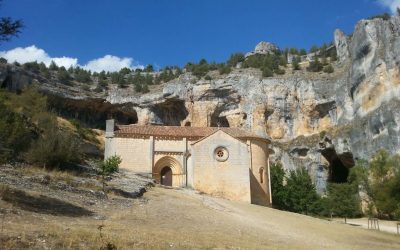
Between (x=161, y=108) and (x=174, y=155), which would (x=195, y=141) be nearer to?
(x=174, y=155)

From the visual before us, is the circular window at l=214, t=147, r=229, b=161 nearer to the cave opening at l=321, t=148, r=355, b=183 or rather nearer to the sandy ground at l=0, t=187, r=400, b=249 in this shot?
the sandy ground at l=0, t=187, r=400, b=249

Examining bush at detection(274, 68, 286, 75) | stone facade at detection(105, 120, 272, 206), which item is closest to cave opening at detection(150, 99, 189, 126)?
bush at detection(274, 68, 286, 75)

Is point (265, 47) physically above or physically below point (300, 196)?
above

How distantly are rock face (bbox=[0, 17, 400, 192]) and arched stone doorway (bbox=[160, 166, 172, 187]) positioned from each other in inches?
723

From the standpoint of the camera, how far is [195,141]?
39.7 meters

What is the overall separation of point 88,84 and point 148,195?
1754 inches

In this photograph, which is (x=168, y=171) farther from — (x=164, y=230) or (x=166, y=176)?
(x=164, y=230)

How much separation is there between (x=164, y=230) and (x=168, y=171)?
80.6ft

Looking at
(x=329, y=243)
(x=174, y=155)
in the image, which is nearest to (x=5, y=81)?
(x=174, y=155)

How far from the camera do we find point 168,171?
4034cm

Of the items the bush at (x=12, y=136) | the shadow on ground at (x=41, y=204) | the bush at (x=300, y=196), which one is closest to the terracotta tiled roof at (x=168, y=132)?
the bush at (x=300, y=196)

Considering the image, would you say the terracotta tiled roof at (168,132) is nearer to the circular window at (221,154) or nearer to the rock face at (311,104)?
the circular window at (221,154)

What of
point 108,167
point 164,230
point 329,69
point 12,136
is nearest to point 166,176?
point 108,167

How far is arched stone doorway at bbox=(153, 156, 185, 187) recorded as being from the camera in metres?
39.4
